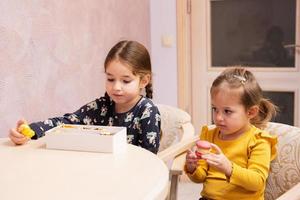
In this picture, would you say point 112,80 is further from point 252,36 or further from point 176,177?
point 252,36

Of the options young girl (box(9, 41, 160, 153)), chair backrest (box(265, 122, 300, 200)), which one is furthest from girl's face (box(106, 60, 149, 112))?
→ chair backrest (box(265, 122, 300, 200))

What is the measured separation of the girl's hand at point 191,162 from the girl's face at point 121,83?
1.11 feet

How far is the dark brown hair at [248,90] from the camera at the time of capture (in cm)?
157

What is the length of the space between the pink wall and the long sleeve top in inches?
39.9

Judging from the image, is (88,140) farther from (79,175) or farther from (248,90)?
(248,90)

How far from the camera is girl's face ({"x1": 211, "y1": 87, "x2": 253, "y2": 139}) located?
155 cm

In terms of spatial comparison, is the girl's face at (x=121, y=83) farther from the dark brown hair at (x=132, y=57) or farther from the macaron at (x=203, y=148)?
the macaron at (x=203, y=148)

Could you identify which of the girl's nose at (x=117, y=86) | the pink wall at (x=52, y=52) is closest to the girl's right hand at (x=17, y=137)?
the girl's nose at (x=117, y=86)

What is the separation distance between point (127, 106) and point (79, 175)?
2.32 ft

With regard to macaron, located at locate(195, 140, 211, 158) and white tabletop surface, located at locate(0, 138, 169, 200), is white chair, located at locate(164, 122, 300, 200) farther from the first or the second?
white tabletop surface, located at locate(0, 138, 169, 200)

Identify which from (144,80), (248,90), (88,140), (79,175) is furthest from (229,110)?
(79,175)

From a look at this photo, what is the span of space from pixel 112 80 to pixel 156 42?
6.10 ft

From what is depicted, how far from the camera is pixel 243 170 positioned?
1438mm

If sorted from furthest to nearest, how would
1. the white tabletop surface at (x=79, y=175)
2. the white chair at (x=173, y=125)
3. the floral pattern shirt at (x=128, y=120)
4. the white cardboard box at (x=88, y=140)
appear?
the white chair at (x=173, y=125) < the floral pattern shirt at (x=128, y=120) < the white cardboard box at (x=88, y=140) < the white tabletop surface at (x=79, y=175)
